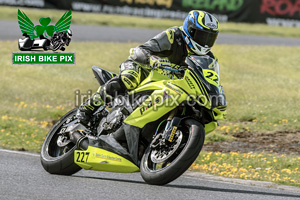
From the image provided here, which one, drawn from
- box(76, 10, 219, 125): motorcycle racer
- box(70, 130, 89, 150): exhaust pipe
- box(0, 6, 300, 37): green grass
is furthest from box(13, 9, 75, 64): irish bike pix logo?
box(76, 10, 219, 125): motorcycle racer

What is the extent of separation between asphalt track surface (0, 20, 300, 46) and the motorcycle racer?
Result: 577 inches

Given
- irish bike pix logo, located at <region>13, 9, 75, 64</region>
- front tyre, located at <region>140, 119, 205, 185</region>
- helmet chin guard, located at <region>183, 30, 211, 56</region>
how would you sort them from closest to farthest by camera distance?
front tyre, located at <region>140, 119, 205, 185</region> → helmet chin guard, located at <region>183, 30, 211, 56</region> → irish bike pix logo, located at <region>13, 9, 75, 64</region>

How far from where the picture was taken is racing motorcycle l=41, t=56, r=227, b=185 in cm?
615

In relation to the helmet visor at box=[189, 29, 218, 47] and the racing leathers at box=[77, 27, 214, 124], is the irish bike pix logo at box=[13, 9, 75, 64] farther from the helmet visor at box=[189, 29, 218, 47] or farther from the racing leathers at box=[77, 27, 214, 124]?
the helmet visor at box=[189, 29, 218, 47]

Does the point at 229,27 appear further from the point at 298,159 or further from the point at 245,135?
the point at 298,159

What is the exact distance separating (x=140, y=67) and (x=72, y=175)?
5.66 feet

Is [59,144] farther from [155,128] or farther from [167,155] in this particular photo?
[167,155]

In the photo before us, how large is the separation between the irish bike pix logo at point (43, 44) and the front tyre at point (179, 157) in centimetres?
1231

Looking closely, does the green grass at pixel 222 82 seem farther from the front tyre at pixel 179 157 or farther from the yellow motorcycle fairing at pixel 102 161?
the front tyre at pixel 179 157

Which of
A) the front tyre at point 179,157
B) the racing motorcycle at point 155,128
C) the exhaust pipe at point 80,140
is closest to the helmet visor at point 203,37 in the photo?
the racing motorcycle at point 155,128

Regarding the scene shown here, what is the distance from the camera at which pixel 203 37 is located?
6.53 meters

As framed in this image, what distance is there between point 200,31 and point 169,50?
543 millimetres

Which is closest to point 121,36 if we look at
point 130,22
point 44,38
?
point 130,22
